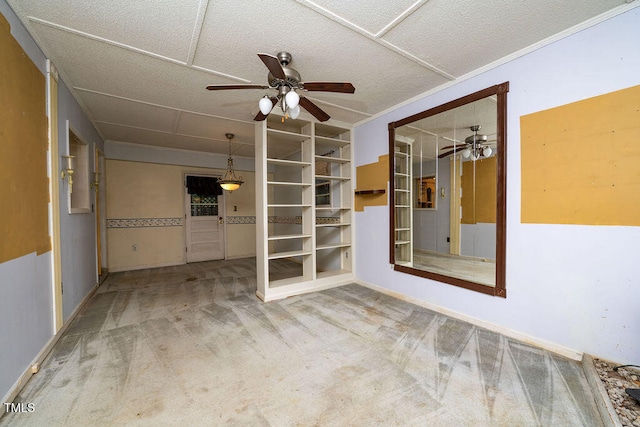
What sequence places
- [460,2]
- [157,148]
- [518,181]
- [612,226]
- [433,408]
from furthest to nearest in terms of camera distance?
[157,148] → [518,181] → [612,226] → [460,2] → [433,408]

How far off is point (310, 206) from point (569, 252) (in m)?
2.72

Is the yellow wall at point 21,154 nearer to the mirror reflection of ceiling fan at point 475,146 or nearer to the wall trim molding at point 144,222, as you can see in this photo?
the wall trim molding at point 144,222

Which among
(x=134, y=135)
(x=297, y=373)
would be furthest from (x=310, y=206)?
(x=134, y=135)

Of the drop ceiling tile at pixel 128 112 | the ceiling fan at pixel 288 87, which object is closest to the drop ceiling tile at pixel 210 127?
the drop ceiling tile at pixel 128 112

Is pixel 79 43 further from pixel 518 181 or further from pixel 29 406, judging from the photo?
pixel 518 181

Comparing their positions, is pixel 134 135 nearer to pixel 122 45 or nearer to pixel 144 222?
pixel 144 222

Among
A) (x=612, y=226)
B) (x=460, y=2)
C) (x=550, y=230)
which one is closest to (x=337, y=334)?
(x=550, y=230)

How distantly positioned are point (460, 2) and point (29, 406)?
364 cm

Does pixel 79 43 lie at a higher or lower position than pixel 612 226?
higher

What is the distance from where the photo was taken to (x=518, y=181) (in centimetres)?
216

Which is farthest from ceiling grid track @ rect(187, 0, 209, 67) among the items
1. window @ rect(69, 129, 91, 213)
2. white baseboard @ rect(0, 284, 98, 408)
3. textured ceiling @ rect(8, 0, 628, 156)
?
white baseboard @ rect(0, 284, 98, 408)

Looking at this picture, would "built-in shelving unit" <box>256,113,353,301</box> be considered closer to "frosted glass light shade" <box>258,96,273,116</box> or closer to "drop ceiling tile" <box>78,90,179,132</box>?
Result: "frosted glass light shade" <box>258,96,273,116</box>

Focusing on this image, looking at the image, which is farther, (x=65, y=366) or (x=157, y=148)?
(x=157, y=148)

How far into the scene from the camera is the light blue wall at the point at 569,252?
167 centimetres
